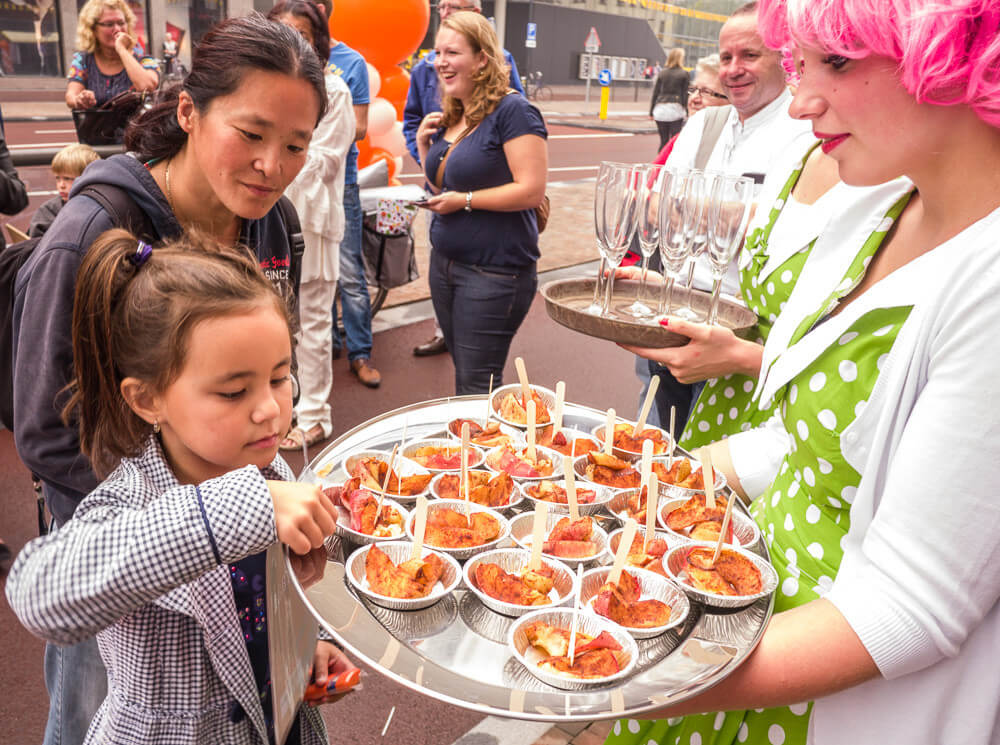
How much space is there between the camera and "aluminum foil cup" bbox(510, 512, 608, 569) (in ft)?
5.00

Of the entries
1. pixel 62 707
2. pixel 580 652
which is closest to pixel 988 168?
pixel 580 652

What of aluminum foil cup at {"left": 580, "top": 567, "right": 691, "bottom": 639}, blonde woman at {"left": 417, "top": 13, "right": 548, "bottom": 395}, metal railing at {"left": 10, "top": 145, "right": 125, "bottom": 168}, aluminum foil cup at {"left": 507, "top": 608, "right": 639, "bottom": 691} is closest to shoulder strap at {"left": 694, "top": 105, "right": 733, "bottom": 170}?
blonde woman at {"left": 417, "top": 13, "right": 548, "bottom": 395}

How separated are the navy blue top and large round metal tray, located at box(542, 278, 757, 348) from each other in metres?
1.04

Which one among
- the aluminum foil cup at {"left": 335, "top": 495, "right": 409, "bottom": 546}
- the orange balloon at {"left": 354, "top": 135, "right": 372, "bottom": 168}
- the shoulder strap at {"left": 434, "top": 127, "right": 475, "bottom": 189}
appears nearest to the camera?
the aluminum foil cup at {"left": 335, "top": 495, "right": 409, "bottom": 546}

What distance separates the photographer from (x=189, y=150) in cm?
189

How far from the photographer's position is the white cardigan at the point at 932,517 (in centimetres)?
101

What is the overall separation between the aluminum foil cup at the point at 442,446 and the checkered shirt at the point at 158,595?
1.25ft

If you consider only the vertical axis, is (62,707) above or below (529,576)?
below

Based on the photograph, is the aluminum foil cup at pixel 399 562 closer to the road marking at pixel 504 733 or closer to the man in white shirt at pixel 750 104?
the road marking at pixel 504 733

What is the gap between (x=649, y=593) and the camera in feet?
4.67

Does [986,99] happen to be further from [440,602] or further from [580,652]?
[440,602]

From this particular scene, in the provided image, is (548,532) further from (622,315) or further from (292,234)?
(292,234)

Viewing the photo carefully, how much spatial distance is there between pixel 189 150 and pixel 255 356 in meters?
0.77

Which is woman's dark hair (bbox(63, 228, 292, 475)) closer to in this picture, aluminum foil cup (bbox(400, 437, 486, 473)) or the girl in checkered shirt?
the girl in checkered shirt
